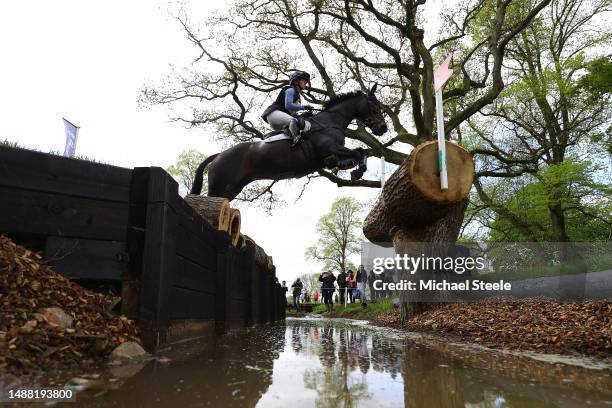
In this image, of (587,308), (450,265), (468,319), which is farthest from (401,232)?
(587,308)

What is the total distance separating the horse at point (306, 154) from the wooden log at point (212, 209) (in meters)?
1.51

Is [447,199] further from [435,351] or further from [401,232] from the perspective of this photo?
[435,351]

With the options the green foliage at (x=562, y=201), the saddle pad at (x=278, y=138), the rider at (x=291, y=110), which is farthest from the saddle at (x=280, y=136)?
the green foliage at (x=562, y=201)

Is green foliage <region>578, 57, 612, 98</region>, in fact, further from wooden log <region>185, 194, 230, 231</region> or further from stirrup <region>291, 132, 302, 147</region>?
wooden log <region>185, 194, 230, 231</region>

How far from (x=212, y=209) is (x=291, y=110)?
2.38 metres

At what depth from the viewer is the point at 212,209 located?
5273 millimetres

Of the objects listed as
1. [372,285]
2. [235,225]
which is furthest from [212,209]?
[372,285]

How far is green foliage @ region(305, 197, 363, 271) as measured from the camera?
43344mm

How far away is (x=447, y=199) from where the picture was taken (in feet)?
18.5

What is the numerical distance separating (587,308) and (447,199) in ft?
7.01

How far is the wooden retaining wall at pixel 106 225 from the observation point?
103 inches

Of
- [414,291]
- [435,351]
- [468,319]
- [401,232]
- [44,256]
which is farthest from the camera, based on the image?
[401,232]

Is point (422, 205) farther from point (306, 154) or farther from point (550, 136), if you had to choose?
point (550, 136)

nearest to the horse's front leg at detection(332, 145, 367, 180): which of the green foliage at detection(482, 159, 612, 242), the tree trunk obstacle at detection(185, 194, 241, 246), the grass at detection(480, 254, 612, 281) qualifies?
the tree trunk obstacle at detection(185, 194, 241, 246)
